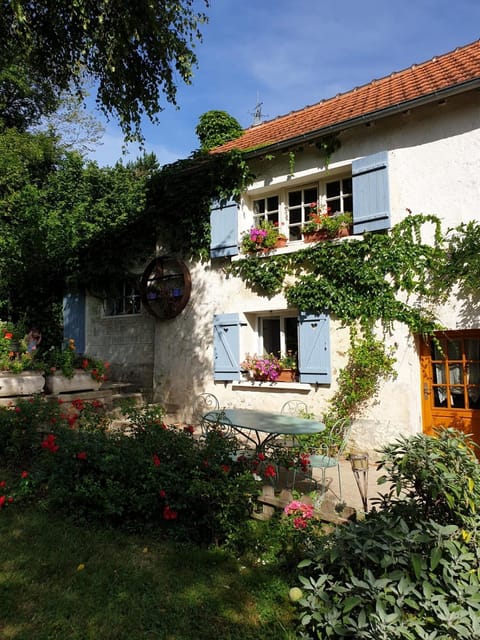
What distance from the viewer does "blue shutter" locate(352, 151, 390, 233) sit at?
6.12m

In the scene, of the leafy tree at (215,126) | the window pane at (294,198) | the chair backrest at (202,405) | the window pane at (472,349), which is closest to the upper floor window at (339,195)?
the window pane at (294,198)

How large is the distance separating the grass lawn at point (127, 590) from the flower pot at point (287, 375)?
155 inches

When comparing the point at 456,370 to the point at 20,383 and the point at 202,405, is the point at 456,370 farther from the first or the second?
the point at 20,383

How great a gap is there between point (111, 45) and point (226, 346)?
15.8ft

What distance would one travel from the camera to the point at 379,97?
705cm

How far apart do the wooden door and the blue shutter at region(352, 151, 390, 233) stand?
6.14 ft

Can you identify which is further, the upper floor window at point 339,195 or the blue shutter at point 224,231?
the blue shutter at point 224,231

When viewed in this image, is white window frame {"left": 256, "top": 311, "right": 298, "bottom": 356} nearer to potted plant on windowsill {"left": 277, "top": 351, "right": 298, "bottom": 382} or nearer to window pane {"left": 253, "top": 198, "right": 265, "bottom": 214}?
potted plant on windowsill {"left": 277, "top": 351, "right": 298, "bottom": 382}

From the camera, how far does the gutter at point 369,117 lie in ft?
17.8

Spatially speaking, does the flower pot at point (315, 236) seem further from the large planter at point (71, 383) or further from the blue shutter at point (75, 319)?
the blue shutter at point (75, 319)

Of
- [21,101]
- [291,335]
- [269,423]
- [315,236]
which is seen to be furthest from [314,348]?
[21,101]

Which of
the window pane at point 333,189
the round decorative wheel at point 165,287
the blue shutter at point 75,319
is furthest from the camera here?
the blue shutter at point 75,319

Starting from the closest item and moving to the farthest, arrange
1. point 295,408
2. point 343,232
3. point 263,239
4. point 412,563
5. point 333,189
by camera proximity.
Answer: point 412,563, point 343,232, point 295,408, point 333,189, point 263,239

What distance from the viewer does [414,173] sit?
6.03 m
